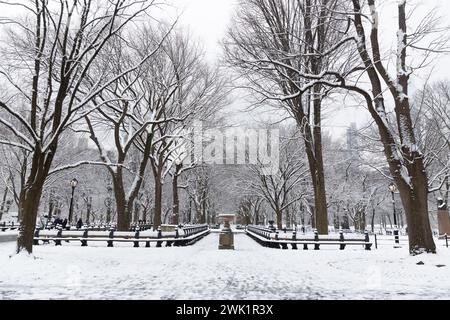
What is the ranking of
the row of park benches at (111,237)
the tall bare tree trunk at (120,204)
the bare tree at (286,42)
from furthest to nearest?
the tall bare tree trunk at (120,204) → the row of park benches at (111,237) → the bare tree at (286,42)

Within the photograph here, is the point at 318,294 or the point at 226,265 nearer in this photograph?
the point at 318,294

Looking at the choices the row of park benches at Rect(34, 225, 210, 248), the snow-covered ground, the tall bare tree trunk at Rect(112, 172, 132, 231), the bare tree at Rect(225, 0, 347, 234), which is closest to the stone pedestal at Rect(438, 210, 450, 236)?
the bare tree at Rect(225, 0, 347, 234)

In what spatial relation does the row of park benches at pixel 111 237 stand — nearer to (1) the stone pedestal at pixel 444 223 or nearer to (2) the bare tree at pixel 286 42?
(2) the bare tree at pixel 286 42

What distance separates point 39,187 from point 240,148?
2712 cm

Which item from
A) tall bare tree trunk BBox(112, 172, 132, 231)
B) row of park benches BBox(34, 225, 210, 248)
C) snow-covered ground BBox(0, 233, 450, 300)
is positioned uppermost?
tall bare tree trunk BBox(112, 172, 132, 231)

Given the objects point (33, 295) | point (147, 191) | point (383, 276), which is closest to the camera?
point (33, 295)

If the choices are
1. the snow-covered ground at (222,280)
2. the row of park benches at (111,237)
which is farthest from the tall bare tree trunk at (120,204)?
the snow-covered ground at (222,280)

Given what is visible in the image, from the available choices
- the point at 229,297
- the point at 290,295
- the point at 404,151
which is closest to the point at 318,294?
the point at 290,295

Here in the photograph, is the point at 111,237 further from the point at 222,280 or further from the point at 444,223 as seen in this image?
the point at 444,223

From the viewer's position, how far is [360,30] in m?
12.2

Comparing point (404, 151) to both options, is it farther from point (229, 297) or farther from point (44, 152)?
point (44, 152)

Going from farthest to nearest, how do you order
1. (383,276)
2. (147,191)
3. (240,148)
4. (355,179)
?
(147,191)
(355,179)
(240,148)
(383,276)

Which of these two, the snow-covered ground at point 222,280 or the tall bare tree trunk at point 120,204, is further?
the tall bare tree trunk at point 120,204

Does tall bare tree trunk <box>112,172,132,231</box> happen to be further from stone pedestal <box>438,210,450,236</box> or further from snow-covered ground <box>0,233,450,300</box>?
stone pedestal <box>438,210,450,236</box>
